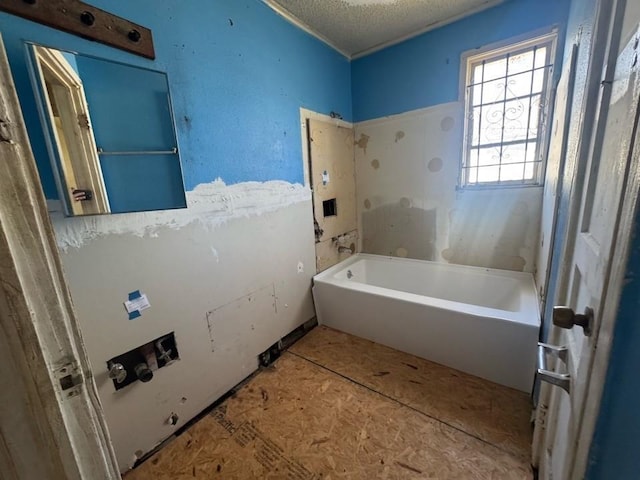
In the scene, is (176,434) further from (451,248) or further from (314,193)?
(451,248)

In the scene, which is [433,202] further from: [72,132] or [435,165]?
[72,132]

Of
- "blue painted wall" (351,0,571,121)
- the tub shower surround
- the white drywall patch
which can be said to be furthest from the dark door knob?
"blue painted wall" (351,0,571,121)

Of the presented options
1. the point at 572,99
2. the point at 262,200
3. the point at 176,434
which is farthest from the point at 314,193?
the point at 176,434

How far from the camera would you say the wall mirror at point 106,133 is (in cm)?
101

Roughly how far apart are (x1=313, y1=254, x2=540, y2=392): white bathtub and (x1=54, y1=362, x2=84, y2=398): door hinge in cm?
180

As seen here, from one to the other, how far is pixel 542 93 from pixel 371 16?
1.44 meters

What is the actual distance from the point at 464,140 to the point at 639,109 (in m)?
2.14

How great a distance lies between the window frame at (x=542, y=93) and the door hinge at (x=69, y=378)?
2.64 m

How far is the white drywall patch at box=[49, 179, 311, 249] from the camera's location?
108 cm

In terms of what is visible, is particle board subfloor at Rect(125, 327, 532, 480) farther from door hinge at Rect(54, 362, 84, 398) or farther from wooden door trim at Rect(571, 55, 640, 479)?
door hinge at Rect(54, 362, 84, 398)

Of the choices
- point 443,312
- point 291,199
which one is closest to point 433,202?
point 443,312

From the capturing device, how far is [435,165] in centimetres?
239

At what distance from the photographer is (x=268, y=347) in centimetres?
201

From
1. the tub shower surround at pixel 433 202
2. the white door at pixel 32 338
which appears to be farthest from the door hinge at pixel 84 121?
the tub shower surround at pixel 433 202
